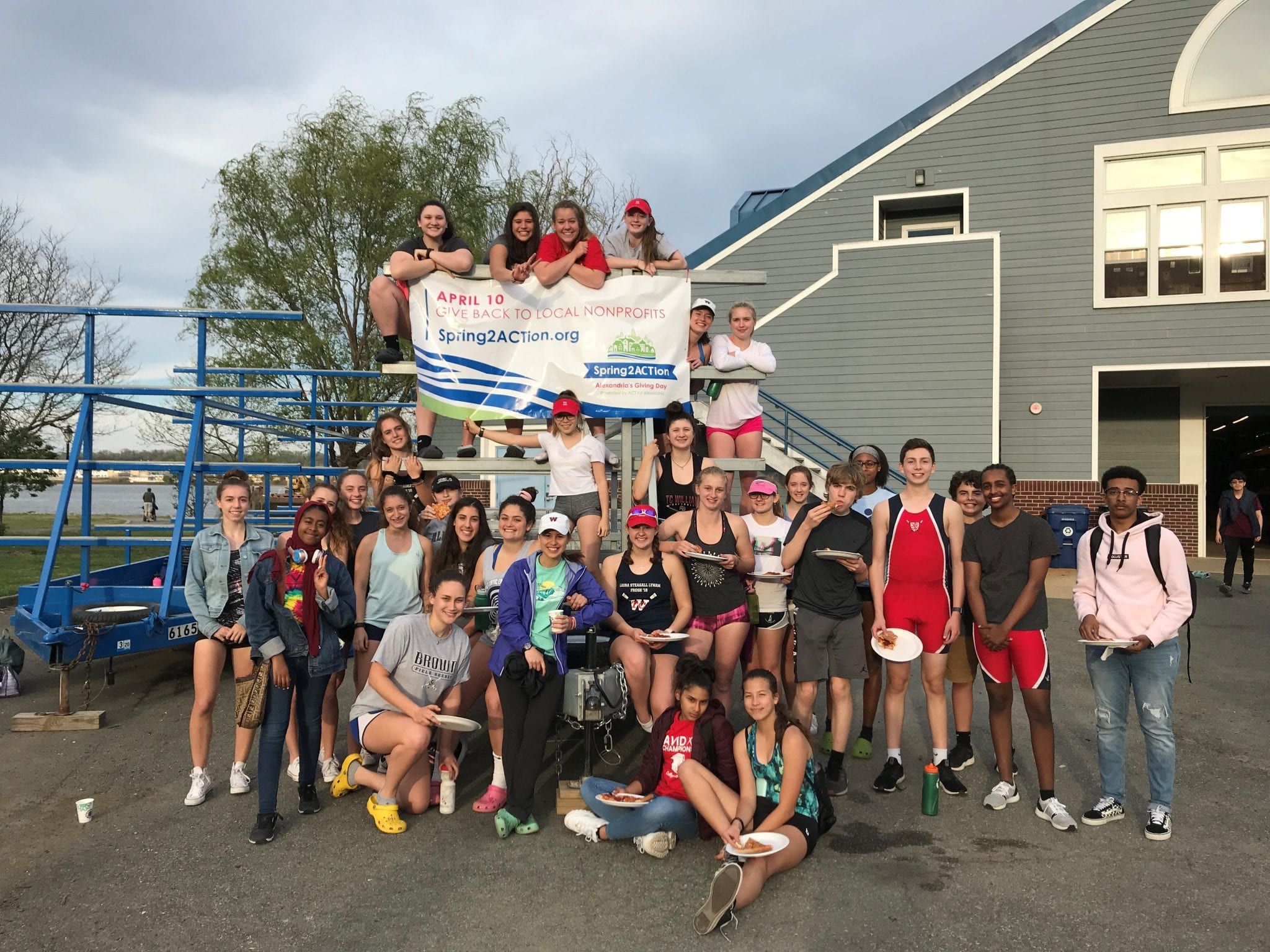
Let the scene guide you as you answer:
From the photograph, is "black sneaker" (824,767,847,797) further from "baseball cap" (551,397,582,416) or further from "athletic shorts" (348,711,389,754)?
"baseball cap" (551,397,582,416)

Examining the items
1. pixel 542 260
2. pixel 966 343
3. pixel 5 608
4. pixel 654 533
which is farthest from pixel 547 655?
pixel 966 343

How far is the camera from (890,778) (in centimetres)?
497

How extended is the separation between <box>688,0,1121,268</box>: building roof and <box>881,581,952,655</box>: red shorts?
39.3ft

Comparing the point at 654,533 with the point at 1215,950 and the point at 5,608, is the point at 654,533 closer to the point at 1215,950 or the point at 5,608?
the point at 1215,950

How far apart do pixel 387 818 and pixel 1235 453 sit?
26749mm

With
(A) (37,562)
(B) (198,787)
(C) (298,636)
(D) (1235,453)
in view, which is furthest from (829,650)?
(D) (1235,453)

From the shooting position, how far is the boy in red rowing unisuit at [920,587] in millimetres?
4867

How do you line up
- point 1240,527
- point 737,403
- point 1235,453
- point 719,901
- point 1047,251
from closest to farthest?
point 719,901 < point 737,403 < point 1240,527 < point 1047,251 < point 1235,453

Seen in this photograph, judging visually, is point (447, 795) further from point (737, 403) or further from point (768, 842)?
point (737, 403)

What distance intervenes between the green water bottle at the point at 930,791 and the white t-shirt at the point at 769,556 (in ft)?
4.09

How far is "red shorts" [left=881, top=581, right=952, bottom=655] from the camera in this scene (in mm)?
4863

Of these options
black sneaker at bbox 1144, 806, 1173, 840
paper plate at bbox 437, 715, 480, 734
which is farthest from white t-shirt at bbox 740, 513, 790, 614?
black sneaker at bbox 1144, 806, 1173, 840

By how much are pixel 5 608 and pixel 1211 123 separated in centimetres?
2000

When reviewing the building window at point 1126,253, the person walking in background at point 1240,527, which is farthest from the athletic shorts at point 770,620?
the building window at point 1126,253
